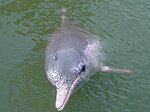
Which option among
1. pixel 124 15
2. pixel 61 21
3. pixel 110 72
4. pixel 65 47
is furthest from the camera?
pixel 124 15

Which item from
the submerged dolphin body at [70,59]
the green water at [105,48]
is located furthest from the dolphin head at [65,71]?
the green water at [105,48]

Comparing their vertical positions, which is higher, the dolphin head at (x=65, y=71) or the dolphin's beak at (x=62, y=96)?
the dolphin head at (x=65, y=71)

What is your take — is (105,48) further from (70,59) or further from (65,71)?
(65,71)

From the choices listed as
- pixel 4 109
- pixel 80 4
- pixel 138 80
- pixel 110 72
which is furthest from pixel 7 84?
pixel 80 4

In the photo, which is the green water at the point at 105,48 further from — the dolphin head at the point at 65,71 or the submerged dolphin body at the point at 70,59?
the dolphin head at the point at 65,71

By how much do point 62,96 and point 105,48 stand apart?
269 centimetres

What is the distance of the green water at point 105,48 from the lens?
28.4 ft

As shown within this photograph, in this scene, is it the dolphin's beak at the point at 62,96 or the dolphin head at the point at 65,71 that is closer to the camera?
the dolphin's beak at the point at 62,96

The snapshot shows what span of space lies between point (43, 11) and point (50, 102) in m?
3.68

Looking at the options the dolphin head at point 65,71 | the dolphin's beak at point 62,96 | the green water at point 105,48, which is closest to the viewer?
the dolphin's beak at point 62,96

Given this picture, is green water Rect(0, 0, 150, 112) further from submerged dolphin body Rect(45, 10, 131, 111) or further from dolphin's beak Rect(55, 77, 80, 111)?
dolphin's beak Rect(55, 77, 80, 111)

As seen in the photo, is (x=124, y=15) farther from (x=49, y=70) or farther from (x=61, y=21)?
(x=49, y=70)

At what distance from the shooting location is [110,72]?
936 centimetres

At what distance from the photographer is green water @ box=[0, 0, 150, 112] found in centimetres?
866
